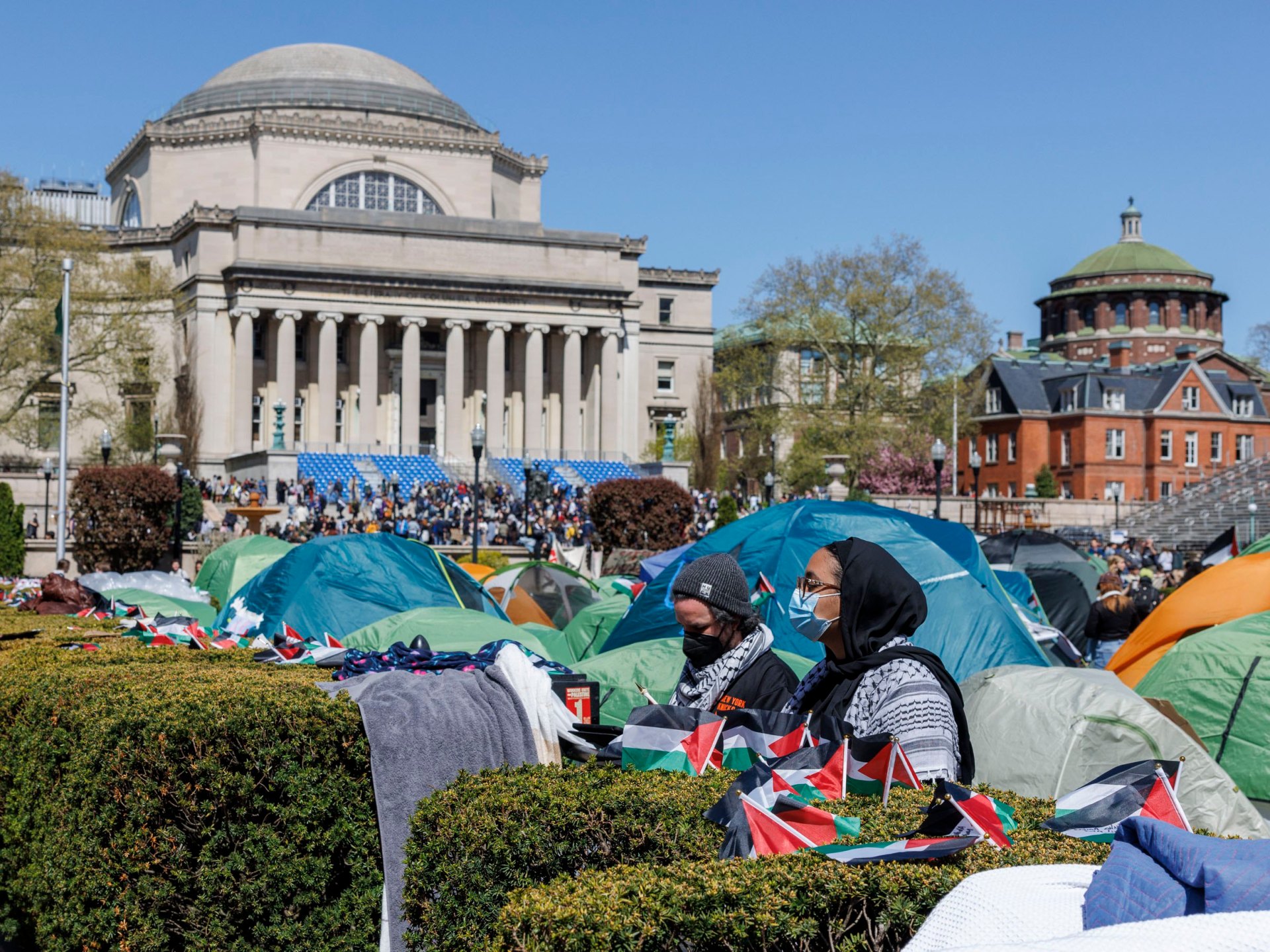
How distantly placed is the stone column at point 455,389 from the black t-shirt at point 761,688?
67.9 meters

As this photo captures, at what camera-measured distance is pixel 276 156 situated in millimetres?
79250

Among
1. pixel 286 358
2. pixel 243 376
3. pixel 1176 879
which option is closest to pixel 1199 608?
pixel 1176 879

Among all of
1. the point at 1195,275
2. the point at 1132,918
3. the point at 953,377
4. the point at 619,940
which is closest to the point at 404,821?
the point at 619,940

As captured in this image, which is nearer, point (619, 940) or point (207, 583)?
point (619, 940)

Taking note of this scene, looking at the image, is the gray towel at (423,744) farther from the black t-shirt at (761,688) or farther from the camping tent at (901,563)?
the camping tent at (901,563)

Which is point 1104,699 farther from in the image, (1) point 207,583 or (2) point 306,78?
(2) point 306,78

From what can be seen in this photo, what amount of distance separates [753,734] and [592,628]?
10.4 metres

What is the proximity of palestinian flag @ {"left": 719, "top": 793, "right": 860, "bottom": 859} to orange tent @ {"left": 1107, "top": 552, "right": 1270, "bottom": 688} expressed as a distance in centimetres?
880

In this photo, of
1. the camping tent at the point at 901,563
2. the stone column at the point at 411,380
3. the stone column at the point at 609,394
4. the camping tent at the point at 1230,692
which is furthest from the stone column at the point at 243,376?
the camping tent at the point at 1230,692

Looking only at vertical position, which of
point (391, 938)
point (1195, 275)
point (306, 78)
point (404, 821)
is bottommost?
point (391, 938)

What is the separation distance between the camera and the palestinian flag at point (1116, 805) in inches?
164

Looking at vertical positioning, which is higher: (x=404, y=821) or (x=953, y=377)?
(x=953, y=377)

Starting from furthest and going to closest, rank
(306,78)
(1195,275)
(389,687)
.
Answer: (1195,275) → (306,78) → (389,687)

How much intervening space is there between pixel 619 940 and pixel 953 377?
57787mm
